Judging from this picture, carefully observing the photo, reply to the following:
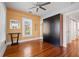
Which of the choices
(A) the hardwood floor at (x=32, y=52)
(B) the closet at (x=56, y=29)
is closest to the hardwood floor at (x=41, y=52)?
(A) the hardwood floor at (x=32, y=52)

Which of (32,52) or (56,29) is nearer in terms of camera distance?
(32,52)

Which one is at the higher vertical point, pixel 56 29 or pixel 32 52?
pixel 56 29

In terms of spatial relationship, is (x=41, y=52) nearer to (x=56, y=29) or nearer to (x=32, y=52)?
(x=32, y=52)

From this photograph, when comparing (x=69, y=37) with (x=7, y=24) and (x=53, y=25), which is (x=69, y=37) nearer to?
(x=53, y=25)

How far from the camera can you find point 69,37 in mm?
4059

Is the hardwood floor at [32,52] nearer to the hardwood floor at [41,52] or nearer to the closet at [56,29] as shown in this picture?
the hardwood floor at [41,52]

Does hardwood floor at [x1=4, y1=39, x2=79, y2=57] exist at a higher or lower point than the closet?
lower

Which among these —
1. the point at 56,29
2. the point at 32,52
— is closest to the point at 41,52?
the point at 32,52

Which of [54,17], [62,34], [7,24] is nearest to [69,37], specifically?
[62,34]

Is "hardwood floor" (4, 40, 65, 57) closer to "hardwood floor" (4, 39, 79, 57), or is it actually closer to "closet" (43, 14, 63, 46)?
"hardwood floor" (4, 39, 79, 57)

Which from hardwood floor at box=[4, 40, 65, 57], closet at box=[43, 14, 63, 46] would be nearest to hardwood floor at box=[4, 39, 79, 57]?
hardwood floor at box=[4, 40, 65, 57]

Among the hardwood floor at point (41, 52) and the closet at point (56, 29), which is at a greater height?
the closet at point (56, 29)

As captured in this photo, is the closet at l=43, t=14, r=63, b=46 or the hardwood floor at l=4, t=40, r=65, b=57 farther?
the closet at l=43, t=14, r=63, b=46

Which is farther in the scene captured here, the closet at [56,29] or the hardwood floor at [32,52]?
the closet at [56,29]
